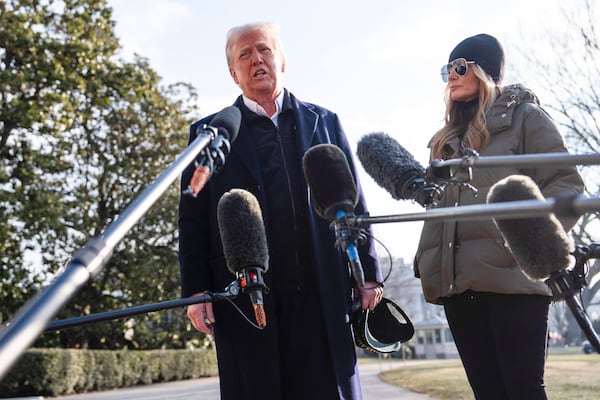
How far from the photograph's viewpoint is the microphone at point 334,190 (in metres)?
2.16

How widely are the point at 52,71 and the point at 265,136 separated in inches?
630

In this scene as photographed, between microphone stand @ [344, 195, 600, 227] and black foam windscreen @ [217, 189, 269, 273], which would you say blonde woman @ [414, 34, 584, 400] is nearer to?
black foam windscreen @ [217, 189, 269, 273]

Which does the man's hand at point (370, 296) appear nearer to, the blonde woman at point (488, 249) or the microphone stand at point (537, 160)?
the blonde woman at point (488, 249)

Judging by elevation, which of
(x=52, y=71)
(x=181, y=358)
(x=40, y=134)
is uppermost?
(x=52, y=71)

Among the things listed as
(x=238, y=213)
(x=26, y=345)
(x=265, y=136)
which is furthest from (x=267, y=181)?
(x=26, y=345)

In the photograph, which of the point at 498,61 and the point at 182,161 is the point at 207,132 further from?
the point at 498,61

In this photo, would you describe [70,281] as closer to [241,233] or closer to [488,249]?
[241,233]

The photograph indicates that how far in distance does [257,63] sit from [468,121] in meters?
1.20

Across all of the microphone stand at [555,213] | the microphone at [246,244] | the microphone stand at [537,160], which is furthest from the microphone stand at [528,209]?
the microphone at [246,244]

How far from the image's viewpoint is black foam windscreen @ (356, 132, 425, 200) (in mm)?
2424

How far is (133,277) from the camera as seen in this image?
25.2 meters

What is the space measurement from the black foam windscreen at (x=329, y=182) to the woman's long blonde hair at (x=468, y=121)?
1.26 m

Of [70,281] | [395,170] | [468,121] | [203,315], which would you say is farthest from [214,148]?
[468,121]

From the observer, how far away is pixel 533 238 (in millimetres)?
2107
